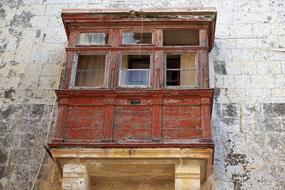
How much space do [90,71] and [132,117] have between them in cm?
128

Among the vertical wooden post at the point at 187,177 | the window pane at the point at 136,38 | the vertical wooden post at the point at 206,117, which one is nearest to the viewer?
the vertical wooden post at the point at 187,177

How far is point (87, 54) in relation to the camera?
385 inches

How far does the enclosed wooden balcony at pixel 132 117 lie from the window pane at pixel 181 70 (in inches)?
21.1

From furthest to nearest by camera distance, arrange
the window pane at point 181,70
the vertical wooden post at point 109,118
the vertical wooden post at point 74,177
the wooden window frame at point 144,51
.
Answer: the window pane at point 181,70 < the wooden window frame at point 144,51 < the vertical wooden post at point 109,118 < the vertical wooden post at point 74,177

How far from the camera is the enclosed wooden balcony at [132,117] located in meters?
8.85

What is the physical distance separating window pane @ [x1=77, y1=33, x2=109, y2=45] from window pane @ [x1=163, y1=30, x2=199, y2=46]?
107 centimetres

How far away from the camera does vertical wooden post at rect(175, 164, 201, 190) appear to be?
28.2 feet

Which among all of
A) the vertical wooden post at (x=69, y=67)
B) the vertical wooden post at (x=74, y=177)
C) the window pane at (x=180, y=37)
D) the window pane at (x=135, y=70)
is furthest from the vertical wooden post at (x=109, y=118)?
the window pane at (x=180, y=37)

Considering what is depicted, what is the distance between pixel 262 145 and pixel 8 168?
4388mm

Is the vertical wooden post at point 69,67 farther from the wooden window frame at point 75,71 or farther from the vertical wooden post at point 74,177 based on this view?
the vertical wooden post at point 74,177

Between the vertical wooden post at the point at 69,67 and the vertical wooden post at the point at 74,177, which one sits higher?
the vertical wooden post at the point at 69,67

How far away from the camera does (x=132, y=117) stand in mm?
9070

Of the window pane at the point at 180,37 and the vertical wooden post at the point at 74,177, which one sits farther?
the window pane at the point at 180,37

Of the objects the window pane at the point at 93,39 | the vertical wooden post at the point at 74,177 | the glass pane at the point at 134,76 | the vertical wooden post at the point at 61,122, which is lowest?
the vertical wooden post at the point at 74,177
